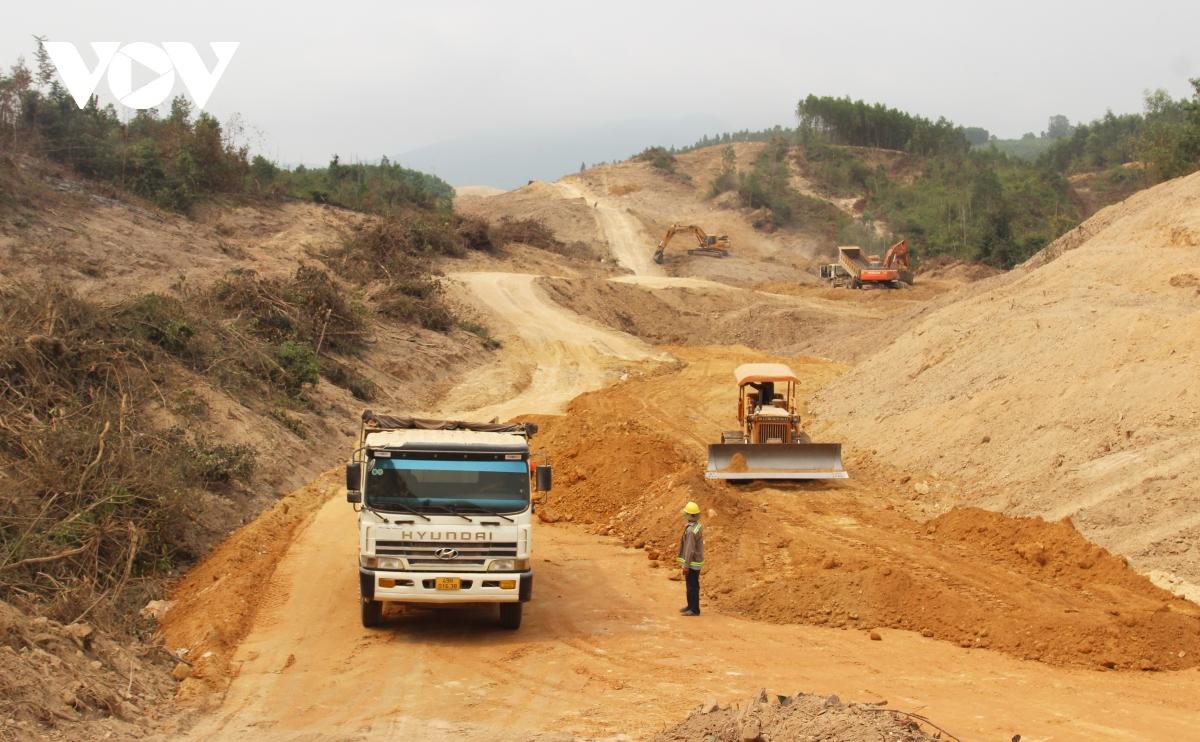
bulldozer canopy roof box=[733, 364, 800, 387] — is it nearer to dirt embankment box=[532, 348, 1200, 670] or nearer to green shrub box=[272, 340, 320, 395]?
dirt embankment box=[532, 348, 1200, 670]

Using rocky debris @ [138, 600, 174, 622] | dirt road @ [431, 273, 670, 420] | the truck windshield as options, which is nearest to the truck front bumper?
the truck windshield

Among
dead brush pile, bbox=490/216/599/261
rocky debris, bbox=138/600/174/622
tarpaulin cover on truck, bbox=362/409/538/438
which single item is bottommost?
rocky debris, bbox=138/600/174/622

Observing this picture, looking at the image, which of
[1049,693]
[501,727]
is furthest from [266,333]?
[1049,693]

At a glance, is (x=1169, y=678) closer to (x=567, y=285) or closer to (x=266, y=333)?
(x=266, y=333)

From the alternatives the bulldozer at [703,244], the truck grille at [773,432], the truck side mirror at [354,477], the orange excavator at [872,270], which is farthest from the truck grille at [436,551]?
the bulldozer at [703,244]

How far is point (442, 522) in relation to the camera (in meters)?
12.8

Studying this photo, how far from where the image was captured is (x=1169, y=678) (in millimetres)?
11953

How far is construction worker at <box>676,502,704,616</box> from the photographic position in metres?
14.2

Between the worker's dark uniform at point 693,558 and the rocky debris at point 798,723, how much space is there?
4.69 m

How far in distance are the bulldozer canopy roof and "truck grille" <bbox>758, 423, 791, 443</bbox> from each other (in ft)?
3.51

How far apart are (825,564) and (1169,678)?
478 centimetres

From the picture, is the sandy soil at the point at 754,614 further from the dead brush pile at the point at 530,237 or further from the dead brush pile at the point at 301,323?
the dead brush pile at the point at 530,237

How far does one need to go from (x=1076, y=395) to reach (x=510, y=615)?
40.6 feet

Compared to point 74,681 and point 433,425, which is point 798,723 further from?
point 433,425
